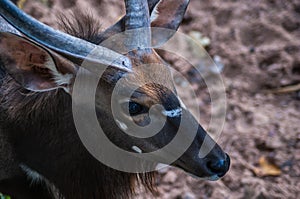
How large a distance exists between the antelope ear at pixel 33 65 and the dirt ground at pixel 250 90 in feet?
4.58

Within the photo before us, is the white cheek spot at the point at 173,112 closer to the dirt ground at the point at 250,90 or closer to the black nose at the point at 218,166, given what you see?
the black nose at the point at 218,166

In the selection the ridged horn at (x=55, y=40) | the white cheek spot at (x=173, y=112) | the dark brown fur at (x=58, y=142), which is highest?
the ridged horn at (x=55, y=40)

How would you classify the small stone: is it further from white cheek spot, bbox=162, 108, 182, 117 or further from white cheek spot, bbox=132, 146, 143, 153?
white cheek spot, bbox=162, 108, 182, 117

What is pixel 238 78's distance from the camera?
504cm

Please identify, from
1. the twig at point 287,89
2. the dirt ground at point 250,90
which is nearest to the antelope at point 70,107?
the dirt ground at point 250,90

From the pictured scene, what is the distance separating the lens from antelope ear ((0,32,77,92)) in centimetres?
290

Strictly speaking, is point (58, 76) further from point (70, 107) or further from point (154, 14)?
point (154, 14)

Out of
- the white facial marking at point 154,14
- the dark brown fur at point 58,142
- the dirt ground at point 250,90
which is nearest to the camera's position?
the dark brown fur at point 58,142

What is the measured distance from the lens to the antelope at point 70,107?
9.43 feet

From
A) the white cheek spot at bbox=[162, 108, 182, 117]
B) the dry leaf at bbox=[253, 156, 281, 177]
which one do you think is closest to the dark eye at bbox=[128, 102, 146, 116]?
the white cheek spot at bbox=[162, 108, 182, 117]

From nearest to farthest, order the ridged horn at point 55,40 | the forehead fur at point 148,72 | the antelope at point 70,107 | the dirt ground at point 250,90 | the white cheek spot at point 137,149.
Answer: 1. the ridged horn at point 55,40
2. the antelope at point 70,107
3. the forehead fur at point 148,72
4. the white cheek spot at point 137,149
5. the dirt ground at point 250,90

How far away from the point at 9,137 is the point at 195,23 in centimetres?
256

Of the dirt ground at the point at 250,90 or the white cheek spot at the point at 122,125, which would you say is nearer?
the white cheek spot at the point at 122,125

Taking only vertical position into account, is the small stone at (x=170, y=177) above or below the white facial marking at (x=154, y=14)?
below
